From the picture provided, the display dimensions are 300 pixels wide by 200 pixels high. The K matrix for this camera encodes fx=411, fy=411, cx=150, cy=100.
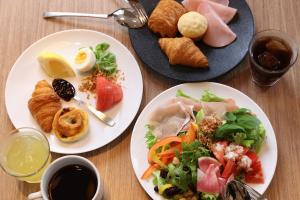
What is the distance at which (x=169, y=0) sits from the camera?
168 cm

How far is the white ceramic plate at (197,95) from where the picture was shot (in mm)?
1374

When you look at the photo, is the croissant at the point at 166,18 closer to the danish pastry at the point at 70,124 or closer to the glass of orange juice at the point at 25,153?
the danish pastry at the point at 70,124

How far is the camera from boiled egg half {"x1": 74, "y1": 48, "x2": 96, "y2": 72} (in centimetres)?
160

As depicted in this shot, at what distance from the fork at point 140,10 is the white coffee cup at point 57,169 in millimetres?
675

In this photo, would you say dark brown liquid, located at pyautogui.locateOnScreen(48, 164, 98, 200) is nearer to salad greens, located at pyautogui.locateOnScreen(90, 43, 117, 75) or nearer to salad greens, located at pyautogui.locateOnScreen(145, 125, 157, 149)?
salad greens, located at pyautogui.locateOnScreen(145, 125, 157, 149)

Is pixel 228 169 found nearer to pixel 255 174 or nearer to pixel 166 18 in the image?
pixel 255 174

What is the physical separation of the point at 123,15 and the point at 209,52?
40 centimetres

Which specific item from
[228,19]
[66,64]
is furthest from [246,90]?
[66,64]

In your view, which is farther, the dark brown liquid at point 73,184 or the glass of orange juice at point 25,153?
the glass of orange juice at point 25,153

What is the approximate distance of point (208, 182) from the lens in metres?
1.29

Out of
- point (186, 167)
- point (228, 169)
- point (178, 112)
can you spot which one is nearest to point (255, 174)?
point (228, 169)

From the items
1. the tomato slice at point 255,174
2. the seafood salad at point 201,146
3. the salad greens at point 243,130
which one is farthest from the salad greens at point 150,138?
the tomato slice at point 255,174

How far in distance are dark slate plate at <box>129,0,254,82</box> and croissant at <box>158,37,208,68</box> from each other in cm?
2

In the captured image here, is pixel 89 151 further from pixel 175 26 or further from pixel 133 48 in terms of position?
pixel 175 26
